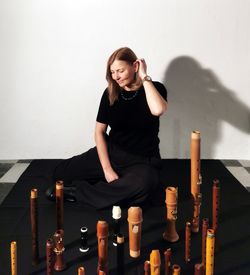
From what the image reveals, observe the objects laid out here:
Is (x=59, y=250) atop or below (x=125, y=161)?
below

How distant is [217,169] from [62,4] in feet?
4.30

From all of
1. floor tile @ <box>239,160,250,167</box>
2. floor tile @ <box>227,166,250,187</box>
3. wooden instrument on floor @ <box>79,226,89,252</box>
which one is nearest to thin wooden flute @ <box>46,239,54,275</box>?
wooden instrument on floor @ <box>79,226,89,252</box>

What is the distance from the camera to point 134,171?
173 cm

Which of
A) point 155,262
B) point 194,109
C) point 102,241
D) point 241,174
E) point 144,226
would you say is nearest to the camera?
point 155,262

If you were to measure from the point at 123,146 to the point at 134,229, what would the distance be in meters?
0.59

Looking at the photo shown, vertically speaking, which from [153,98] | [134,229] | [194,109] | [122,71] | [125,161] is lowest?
[134,229]

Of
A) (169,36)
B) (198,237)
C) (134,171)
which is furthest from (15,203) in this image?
(169,36)

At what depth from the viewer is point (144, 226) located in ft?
5.27

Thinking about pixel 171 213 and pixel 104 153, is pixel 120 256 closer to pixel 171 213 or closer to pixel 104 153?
pixel 171 213

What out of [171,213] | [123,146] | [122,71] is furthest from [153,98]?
[171,213]

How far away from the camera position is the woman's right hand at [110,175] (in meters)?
1.75

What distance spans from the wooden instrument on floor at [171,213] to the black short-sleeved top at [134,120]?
1.40 ft

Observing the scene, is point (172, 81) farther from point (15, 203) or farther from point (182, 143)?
point (15, 203)

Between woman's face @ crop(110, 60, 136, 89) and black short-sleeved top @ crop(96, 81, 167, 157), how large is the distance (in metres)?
0.08
